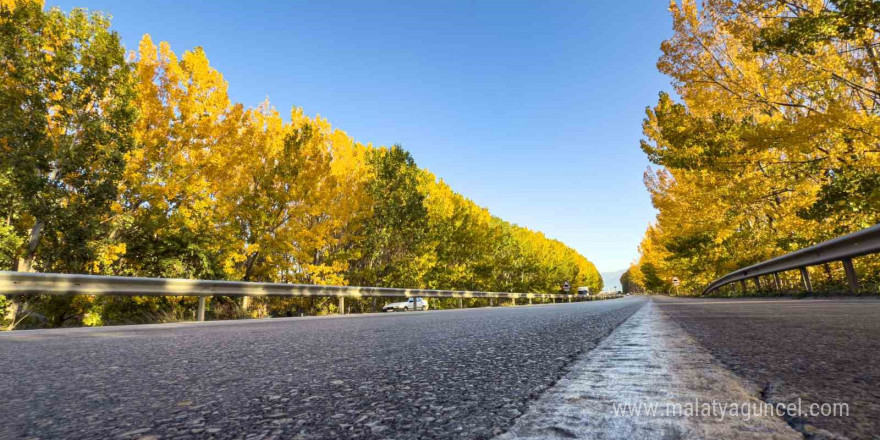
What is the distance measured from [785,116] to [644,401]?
16912 millimetres

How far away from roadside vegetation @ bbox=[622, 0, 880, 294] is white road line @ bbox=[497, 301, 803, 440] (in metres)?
9.17

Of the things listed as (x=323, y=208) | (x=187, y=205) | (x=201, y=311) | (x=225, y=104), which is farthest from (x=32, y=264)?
(x=201, y=311)

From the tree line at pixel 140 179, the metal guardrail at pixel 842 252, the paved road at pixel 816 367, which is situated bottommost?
the paved road at pixel 816 367

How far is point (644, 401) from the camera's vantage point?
3.53 feet

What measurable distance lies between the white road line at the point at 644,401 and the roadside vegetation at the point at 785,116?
917 centimetres

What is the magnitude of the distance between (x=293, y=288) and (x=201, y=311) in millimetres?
2182

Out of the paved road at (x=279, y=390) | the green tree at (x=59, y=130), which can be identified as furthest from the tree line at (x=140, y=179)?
the paved road at (x=279, y=390)

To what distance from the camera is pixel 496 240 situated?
138 feet

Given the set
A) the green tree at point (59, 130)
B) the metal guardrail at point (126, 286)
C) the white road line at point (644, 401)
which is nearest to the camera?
the white road line at point (644, 401)

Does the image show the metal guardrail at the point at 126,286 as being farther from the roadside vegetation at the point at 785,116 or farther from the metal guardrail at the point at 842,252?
the roadside vegetation at the point at 785,116

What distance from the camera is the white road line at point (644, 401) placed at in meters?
0.83

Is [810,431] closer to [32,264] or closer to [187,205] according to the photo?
[187,205]

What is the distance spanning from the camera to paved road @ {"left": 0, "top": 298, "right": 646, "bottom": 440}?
3.31 ft

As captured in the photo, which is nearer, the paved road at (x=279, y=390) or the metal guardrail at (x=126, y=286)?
the paved road at (x=279, y=390)
